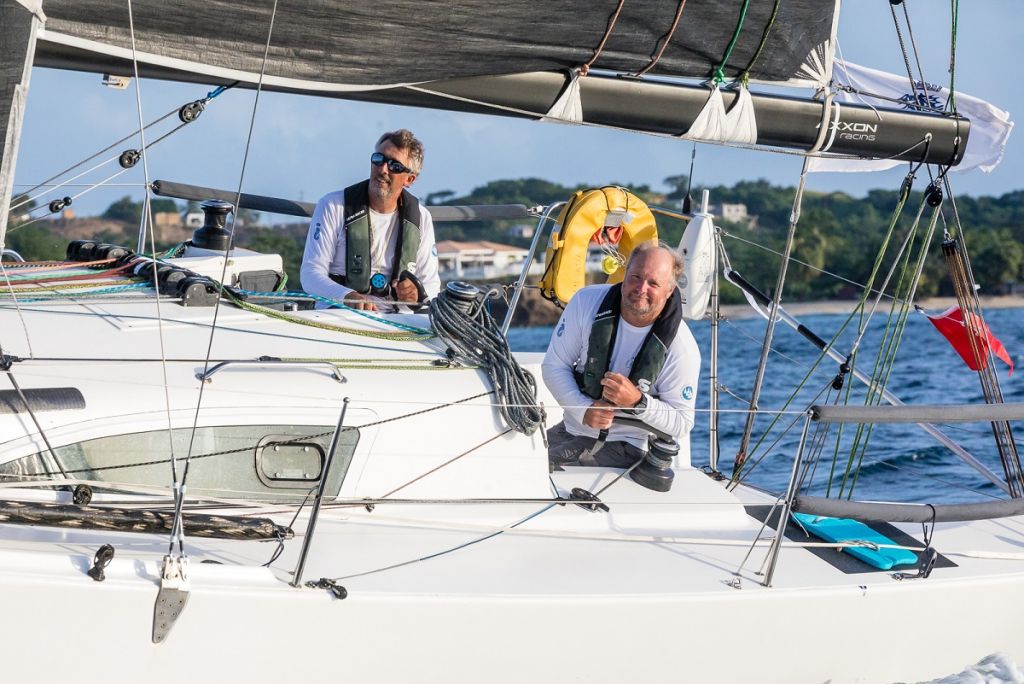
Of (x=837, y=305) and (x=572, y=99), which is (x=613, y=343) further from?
(x=837, y=305)

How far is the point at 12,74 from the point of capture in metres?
3.24

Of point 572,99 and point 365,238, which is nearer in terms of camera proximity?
point 572,99

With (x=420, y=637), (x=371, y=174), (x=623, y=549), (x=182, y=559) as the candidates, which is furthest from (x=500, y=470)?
(x=371, y=174)

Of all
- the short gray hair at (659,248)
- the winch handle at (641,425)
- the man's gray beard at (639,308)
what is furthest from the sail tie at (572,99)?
the winch handle at (641,425)

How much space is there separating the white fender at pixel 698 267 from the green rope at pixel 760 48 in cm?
95

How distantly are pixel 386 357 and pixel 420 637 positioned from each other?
1003 millimetres

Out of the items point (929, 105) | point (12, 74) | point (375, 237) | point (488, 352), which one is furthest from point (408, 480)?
point (929, 105)

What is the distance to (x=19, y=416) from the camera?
3.23m

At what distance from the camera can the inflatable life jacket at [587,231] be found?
5000mm

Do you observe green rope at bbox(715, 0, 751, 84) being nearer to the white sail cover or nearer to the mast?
the white sail cover

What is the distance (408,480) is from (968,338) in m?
2.41

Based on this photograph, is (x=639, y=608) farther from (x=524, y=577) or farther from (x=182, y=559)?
(x=182, y=559)

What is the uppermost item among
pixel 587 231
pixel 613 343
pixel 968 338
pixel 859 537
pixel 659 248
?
pixel 659 248

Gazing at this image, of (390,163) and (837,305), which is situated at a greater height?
(390,163)
